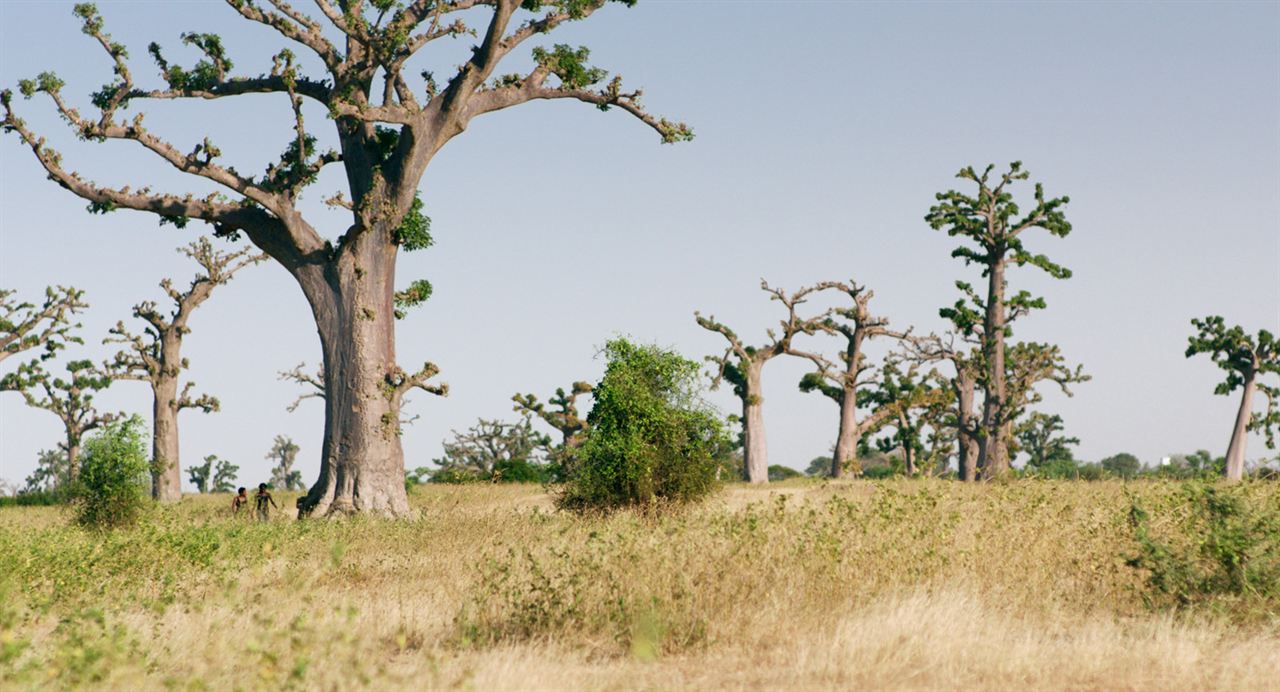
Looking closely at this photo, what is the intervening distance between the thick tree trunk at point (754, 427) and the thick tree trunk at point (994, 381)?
749 cm

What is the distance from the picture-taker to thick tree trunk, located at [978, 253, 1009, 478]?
1492 inches

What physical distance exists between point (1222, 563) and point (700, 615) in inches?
192

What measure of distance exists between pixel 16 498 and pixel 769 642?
41.6m

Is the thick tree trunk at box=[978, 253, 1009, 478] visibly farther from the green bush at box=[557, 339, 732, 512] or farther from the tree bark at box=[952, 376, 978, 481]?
the green bush at box=[557, 339, 732, 512]

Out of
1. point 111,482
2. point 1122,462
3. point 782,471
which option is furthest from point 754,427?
point 1122,462

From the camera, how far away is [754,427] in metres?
41.4

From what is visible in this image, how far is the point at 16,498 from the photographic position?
42.8 metres

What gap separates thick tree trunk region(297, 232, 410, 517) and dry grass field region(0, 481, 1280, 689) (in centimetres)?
988

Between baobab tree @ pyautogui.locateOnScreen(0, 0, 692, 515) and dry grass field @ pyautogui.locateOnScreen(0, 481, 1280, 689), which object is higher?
baobab tree @ pyautogui.locateOnScreen(0, 0, 692, 515)

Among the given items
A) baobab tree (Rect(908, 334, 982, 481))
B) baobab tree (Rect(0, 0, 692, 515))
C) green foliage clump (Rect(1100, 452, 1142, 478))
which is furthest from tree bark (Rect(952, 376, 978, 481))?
green foliage clump (Rect(1100, 452, 1142, 478))

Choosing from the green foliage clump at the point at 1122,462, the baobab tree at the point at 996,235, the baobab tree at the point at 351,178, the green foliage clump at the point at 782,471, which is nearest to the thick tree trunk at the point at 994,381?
the baobab tree at the point at 996,235

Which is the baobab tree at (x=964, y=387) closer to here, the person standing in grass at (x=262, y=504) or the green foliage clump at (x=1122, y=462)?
the person standing in grass at (x=262, y=504)

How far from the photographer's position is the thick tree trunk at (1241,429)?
47.3 meters

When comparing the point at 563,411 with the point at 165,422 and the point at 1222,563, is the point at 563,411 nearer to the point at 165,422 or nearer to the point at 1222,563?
the point at 165,422
